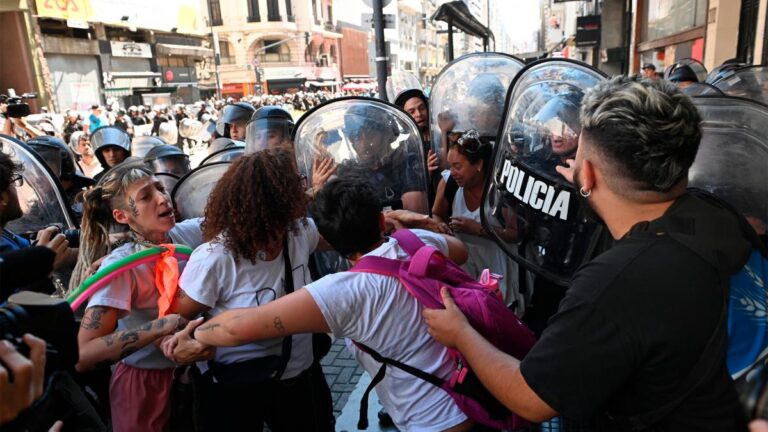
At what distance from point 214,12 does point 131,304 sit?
5932 centimetres

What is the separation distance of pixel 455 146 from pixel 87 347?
1995mm

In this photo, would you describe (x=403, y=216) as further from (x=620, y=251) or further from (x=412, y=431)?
(x=620, y=251)

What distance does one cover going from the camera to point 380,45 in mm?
6094

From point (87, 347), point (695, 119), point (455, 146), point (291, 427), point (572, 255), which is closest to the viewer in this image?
point (695, 119)

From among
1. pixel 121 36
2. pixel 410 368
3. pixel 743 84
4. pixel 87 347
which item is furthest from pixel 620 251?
pixel 121 36

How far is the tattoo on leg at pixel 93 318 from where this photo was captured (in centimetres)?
185

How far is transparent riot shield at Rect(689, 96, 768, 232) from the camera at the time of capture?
1.90 metres

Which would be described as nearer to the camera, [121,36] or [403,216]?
[403,216]

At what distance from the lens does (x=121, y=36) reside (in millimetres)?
29750

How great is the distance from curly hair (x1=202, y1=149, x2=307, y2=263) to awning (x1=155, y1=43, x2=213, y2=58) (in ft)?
113

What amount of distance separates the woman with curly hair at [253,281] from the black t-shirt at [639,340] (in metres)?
1.15

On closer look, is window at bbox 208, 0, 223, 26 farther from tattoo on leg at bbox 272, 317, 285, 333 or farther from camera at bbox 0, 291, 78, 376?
camera at bbox 0, 291, 78, 376

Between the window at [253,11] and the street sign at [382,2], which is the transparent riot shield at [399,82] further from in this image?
the window at [253,11]

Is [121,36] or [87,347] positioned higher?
[121,36]
